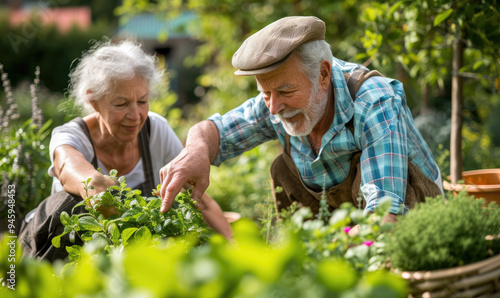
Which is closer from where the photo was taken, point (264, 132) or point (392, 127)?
point (392, 127)

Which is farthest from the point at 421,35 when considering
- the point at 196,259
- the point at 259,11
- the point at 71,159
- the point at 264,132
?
the point at 259,11

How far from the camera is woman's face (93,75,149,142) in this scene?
244 cm

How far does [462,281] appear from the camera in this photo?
98 centimetres

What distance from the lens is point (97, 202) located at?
1643 mm

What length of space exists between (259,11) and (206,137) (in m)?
3.99

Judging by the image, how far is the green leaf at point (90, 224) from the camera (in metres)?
1.50

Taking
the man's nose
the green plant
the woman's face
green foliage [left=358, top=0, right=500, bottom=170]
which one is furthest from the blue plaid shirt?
the green plant

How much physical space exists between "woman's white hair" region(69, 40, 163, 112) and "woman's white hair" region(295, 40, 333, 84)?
978 millimetres

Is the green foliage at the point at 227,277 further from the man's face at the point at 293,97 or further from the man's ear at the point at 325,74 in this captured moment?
the man's ear at the point at 325,74

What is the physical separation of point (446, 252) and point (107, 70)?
1.91 metres

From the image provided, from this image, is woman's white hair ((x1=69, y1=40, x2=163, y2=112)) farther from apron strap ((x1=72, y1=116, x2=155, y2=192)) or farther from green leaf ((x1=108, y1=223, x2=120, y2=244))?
green leaf ((x1=108, y1=223, x2=120, y2=244))

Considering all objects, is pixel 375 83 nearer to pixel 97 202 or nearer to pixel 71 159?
pixel 97 202

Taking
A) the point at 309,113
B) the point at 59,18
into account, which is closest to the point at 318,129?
the point at 309,113

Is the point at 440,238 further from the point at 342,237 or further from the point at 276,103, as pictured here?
the point at 276,103
